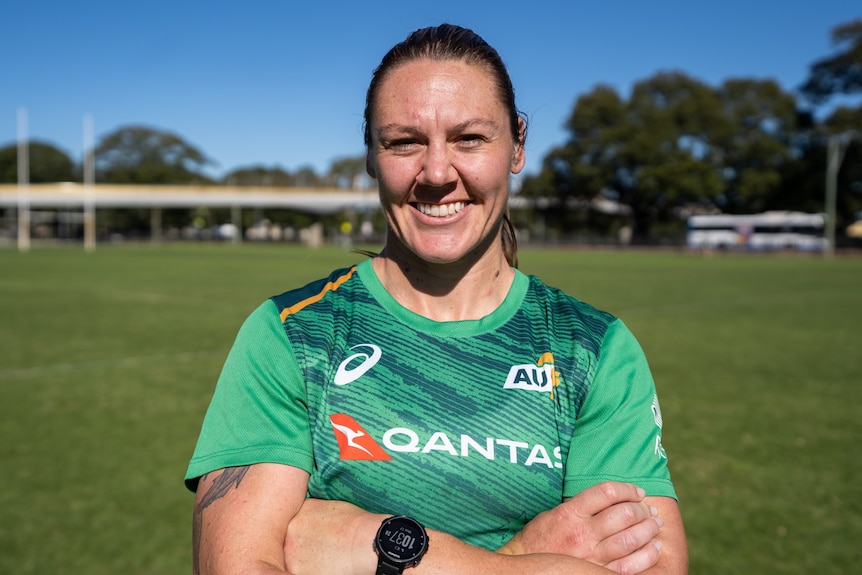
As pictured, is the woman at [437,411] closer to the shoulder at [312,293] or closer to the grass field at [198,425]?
the shoulder at [312,293]

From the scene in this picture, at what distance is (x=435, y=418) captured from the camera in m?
1.88

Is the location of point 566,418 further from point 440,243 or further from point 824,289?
point 824,289

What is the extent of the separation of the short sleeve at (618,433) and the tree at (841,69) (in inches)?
2566

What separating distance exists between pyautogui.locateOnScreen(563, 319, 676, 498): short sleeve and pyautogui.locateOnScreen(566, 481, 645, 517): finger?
0.22ft

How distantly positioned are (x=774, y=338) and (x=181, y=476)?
1058 cm

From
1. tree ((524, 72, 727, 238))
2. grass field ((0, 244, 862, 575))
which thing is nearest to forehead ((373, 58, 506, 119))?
grass field ((0, 244, 862, 575))

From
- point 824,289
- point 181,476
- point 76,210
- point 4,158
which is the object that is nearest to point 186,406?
point 181,476

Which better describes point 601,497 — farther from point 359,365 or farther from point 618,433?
point 359,365

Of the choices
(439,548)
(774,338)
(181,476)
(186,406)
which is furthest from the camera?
(774,338)

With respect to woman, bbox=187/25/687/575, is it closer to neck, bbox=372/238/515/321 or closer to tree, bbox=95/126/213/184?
neck, bbox=372/238/515/321

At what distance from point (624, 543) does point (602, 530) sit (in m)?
0.05

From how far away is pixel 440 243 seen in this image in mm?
1991

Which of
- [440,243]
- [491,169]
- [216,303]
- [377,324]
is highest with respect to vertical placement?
[491,169]

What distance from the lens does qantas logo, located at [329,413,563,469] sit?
73.4 inches
